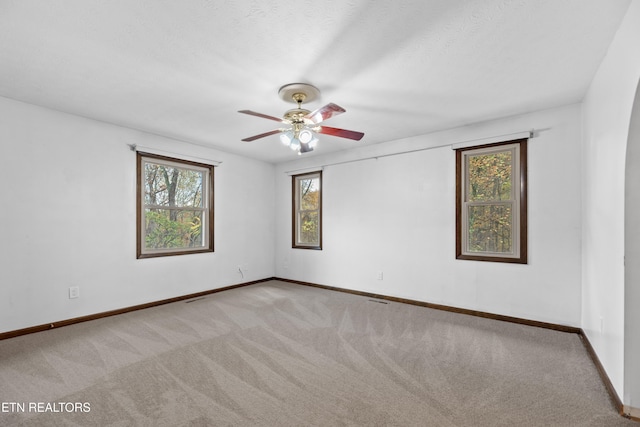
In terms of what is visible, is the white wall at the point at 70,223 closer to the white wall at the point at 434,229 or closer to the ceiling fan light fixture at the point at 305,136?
the white wall at the point at 434,229

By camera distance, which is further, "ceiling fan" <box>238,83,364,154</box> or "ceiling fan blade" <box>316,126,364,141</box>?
"ceiling fan blade" <box>316,126,364,141</box>

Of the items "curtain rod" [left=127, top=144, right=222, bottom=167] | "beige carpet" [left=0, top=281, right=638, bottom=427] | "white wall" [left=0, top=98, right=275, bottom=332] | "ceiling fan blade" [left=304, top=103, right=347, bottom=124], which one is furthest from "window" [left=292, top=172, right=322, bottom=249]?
"ceiling fan blade" [left=304, top=103, right=347, bottom=124]

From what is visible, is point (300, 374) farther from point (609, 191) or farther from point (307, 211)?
point (307, 211)

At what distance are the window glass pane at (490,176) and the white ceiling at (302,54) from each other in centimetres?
64

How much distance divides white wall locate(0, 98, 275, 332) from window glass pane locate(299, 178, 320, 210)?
2.12 meters

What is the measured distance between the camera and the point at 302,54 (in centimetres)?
227

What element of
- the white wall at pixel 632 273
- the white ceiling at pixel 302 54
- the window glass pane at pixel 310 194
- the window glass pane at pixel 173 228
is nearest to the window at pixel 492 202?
the white ceiling at pixel 302 54

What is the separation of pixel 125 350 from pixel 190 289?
2.01m

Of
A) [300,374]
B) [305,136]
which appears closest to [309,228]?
[305,136]

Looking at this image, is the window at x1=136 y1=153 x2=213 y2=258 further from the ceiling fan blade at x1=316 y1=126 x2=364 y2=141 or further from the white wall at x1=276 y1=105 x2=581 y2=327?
the ceiling fan blade at x1=316 y1=126 x2=364 y2=141

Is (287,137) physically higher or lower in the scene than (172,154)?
lower

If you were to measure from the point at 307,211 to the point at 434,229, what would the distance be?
2472 millimetres

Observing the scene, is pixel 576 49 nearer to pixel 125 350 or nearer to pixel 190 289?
pixel 125 350

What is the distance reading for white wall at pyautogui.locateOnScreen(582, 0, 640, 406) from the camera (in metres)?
1.86
